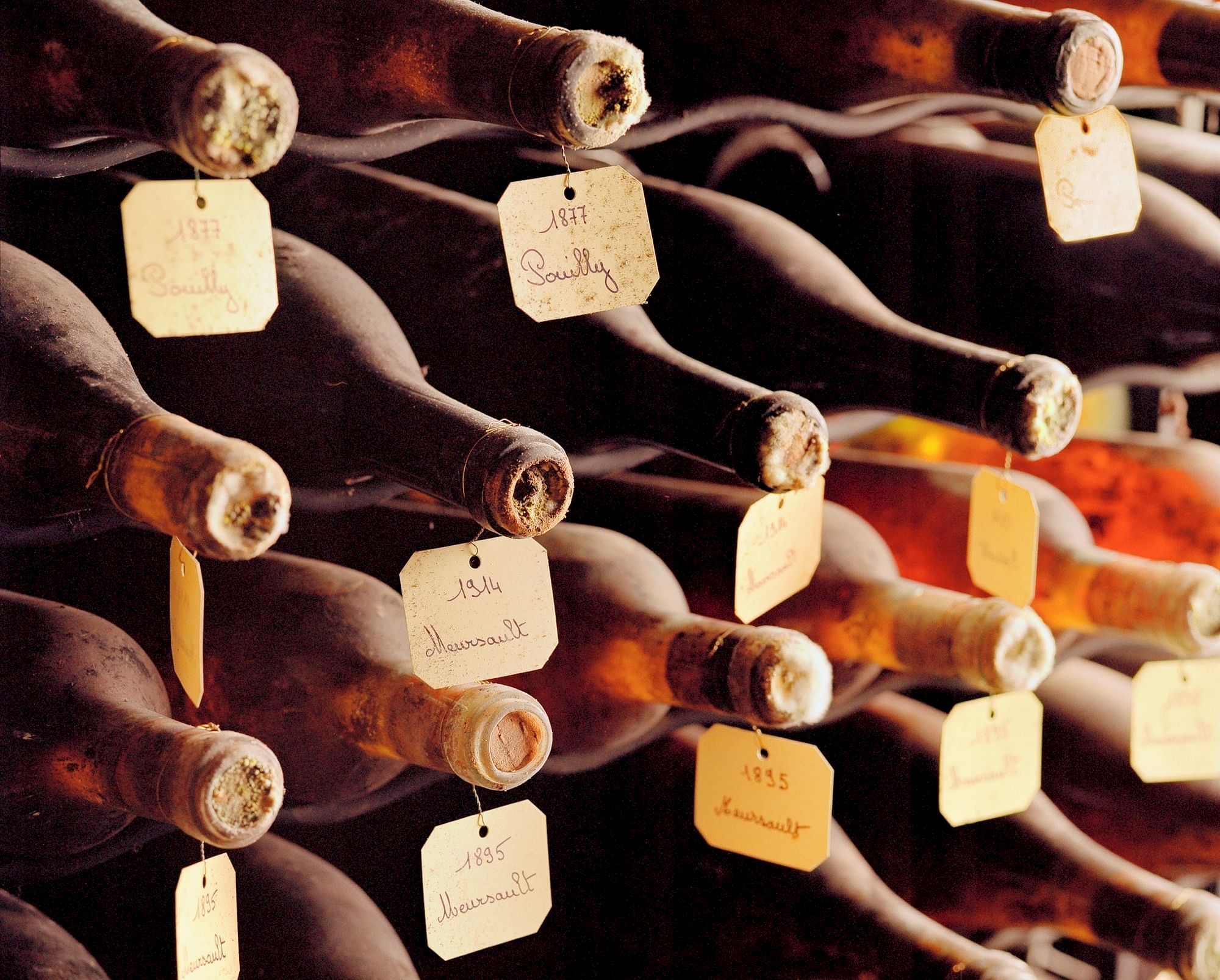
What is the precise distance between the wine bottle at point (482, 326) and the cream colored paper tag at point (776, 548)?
7 cm

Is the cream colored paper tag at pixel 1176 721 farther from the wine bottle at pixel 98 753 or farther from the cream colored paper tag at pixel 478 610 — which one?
the wine bottle at pixel 98 753

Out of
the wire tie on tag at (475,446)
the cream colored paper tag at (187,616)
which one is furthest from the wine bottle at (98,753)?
the wire tie on tag at (475,446)

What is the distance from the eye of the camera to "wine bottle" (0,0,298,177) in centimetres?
41

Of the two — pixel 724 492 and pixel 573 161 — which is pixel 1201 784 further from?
pixel 573 161

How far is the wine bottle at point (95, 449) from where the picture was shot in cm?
42

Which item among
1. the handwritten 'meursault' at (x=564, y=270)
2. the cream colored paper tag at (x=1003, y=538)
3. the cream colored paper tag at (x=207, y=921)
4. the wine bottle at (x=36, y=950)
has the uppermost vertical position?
the handwritten 'meursault' at (x=564, y=270)

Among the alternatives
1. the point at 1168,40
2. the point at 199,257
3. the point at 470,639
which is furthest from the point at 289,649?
the point at 1168,40

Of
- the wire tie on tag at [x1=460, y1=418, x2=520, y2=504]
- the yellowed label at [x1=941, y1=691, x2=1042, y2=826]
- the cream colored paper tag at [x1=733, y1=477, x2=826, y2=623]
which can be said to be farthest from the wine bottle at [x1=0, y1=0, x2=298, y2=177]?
the yellowed label at [x1=941, y1=691, x2=1042, y2=826]

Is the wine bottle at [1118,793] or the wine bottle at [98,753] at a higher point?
the wine bottle at [98,753]

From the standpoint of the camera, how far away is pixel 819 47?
747 mm

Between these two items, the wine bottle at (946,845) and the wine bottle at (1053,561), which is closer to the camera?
the wine bottle at (1053,561)

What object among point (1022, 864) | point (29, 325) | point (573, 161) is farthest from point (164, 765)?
point (1022, 864)

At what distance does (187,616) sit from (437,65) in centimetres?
24

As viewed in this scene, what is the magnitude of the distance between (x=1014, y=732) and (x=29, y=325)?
626 millimetres
